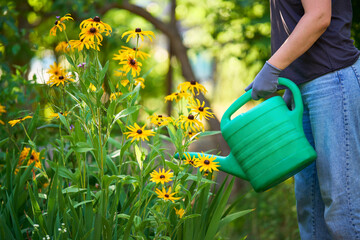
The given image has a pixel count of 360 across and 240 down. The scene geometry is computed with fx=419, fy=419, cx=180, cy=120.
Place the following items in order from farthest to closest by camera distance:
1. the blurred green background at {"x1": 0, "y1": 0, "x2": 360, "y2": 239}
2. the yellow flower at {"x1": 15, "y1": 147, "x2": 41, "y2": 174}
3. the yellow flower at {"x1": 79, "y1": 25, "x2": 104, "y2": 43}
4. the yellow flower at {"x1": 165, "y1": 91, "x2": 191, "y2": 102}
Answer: the blurred green background at {"x1": 0, "y1": 0, "x2": 360, "y2": 239} < the yellow flower at {"x1": 15, "y1": 147, "x2": 41, "y2": 174} < the yellow flower at {"x1": 165, "y1": 91, "x2": 191, "y2": 102} < the yellow flower at {"x1": 79, "y1": 25, "x2": 104, "y2": 43}

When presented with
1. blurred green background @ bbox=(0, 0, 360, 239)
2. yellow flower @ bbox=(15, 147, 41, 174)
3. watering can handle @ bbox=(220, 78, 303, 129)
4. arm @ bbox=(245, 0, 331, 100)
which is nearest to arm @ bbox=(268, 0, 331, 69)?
arm @ bbox=(245, 0, 331, 100)

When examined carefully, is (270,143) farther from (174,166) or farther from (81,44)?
(81,44)

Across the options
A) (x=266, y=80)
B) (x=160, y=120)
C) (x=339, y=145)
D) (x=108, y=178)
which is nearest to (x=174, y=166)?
(x=108, y=178)

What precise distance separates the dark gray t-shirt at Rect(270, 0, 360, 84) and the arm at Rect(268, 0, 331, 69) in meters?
0.09

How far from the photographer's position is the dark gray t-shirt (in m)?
1.42

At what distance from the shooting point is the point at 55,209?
143 cm

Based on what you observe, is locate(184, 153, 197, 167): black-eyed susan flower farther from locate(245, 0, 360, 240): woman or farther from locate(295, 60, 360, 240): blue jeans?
locate(295, 60, 360, 240): blue jeans

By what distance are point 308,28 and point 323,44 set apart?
128 millimetres

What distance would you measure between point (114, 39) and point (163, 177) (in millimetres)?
2522

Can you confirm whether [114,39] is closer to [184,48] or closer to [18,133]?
[184,48]

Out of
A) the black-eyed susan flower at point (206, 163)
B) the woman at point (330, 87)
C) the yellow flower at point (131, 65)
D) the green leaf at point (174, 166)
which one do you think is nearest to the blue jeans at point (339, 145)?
the woman at point (330, 87)

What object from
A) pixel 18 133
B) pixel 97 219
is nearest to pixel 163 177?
pixel 97 219

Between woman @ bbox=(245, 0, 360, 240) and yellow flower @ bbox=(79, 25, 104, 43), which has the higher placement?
yellow flower @ bbox=(79, 25, 104, 43)

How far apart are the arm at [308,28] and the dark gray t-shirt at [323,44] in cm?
9
